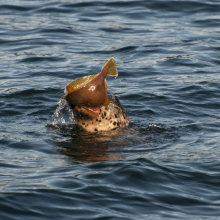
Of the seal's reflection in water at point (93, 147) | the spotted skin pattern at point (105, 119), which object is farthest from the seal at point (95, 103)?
the seal's reflection in water at point (93, 147)

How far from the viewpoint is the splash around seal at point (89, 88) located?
20.2 ft

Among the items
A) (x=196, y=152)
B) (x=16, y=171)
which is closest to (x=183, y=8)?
(x=196, y=152)

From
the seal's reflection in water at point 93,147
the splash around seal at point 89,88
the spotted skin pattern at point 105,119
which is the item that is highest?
the splash around seal at point 89,88

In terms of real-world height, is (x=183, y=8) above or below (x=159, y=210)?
A: above

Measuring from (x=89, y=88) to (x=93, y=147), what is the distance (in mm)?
1037

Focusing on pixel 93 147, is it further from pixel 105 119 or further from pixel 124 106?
pixel 124 106

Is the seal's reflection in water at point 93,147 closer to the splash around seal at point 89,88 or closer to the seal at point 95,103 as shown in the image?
the seal at point 95,103

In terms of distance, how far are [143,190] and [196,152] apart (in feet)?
5.49

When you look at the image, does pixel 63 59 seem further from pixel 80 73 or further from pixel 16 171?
pixel 16 171

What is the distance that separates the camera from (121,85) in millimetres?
10898

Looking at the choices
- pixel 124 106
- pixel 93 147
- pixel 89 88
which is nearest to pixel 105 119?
pixel 93 147

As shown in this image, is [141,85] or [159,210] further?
[141,85]

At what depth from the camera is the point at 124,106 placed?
9.55 metres

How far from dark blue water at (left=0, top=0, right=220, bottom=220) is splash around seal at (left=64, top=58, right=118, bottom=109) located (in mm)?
786
